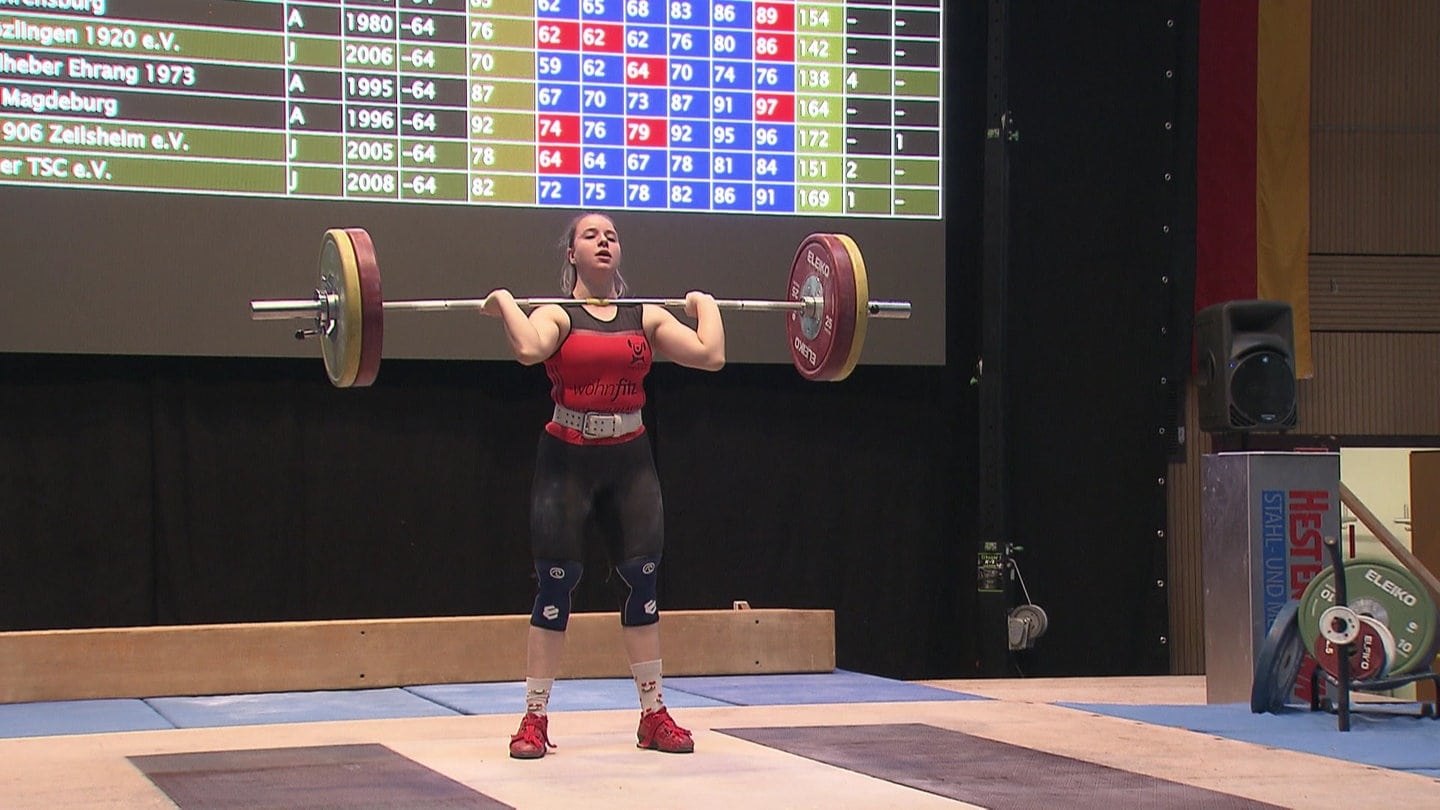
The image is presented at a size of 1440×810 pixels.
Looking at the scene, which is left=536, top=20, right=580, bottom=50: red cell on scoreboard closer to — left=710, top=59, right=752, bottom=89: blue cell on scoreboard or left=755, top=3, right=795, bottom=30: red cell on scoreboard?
left=710, top=59, right=752, bottom=89: blue cell on scoreboard

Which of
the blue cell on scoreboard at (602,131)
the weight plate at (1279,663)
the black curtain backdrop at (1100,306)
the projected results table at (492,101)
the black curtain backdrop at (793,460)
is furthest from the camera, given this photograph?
the black curtain backdrop at (1100,306)

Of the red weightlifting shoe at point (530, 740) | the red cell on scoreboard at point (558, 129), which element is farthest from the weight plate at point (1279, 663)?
the red cell on scoreboard at point (558, 129)

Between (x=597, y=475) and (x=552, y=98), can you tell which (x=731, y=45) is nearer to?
(x=552, y=98)

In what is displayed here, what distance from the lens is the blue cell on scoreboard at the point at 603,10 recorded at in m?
5.53

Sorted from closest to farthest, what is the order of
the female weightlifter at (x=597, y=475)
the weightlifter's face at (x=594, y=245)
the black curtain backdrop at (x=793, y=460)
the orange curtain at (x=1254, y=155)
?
the female weightlifter at (x=597, y=475)
the weightlifter's face at (x=594, y=245)
the black curtain backdrop at (x=793, y=460)
the orange curtain at (x=1254, y=155)

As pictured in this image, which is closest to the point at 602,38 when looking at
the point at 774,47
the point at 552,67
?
the point at 552,67

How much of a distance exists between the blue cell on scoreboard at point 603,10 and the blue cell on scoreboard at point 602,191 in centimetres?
55

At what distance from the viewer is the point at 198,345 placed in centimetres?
520

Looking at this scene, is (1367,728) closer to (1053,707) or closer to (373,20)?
(1053,707)

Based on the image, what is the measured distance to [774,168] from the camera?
5723 millimetres

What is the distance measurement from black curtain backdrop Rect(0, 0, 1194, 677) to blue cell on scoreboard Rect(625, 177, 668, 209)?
682 millimetres

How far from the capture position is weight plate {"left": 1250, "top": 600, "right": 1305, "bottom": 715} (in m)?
4.24

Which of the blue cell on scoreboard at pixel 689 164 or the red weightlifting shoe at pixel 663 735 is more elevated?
the blue cell on scoreboard at pixel 689 164

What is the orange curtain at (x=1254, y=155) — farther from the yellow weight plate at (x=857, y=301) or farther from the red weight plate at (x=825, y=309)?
the yellow weight plate at (x=857, y=301)
